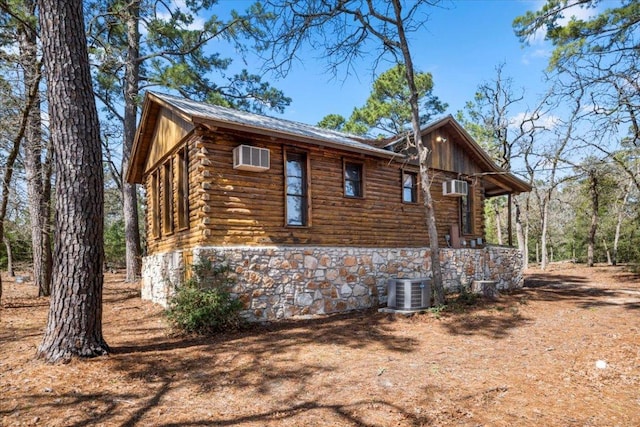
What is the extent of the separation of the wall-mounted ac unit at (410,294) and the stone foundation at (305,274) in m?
0.97

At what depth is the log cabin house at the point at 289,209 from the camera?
765 cm

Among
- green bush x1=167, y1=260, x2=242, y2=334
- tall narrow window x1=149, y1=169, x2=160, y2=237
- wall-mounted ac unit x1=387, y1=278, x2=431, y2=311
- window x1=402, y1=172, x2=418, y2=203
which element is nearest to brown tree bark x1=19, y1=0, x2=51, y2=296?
tall narrow window x1=149, y1=169, x2=160, y2=237

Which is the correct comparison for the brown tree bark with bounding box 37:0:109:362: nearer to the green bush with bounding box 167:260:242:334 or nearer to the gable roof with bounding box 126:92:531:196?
the green bush with bounding box 167:260:242:334

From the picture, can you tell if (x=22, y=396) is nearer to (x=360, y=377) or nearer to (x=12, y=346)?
(x=12, y=346)

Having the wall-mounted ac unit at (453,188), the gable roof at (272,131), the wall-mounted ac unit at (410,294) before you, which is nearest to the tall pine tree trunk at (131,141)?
the gable roof at (272,131)

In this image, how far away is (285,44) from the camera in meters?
9.67

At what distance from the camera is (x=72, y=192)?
206 inches

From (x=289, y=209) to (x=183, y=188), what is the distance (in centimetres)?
239

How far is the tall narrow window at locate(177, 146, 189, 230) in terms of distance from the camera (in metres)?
8.38

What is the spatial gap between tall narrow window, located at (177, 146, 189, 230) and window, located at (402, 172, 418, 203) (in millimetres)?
5673

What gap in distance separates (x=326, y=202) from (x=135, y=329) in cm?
463

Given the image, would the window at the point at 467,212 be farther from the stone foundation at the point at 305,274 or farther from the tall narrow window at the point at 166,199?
the tall narrow window at the point at 166,199

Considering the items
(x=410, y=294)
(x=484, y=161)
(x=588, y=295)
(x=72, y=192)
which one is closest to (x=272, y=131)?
(x=72, y=192)

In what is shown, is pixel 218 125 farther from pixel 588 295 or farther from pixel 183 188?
pixel 588 295
